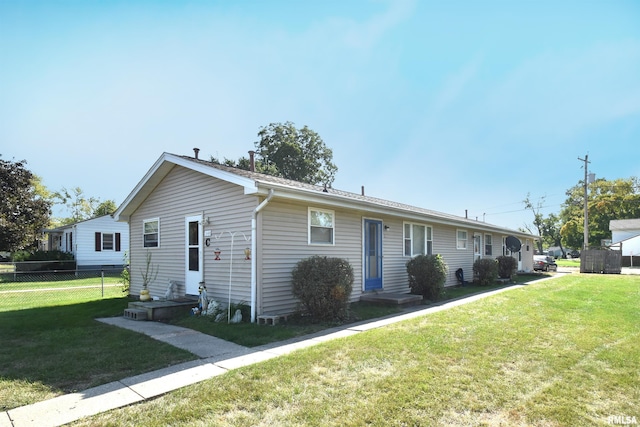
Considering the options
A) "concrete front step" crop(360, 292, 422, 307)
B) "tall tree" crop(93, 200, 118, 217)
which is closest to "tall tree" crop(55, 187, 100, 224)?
"tall tree" crop(93, 200, 118, 217)

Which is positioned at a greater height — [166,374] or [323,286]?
[323,286]

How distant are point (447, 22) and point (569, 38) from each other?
3810 mm

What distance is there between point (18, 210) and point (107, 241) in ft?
24.4

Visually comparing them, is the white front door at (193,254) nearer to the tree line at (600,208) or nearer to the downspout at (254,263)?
the downspout at (254,263)

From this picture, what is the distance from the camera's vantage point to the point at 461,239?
1583 centimetres

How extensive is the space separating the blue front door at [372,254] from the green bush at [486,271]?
6.25 metres

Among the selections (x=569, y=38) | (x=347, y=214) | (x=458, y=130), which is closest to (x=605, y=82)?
(x=569, y=38)

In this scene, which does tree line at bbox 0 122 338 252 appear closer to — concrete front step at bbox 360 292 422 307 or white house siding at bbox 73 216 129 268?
white house siding at bbox 73 216 129 268

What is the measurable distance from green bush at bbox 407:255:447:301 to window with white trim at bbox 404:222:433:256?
1110 mm

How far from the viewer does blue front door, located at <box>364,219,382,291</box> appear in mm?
10562

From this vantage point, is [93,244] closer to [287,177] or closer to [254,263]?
[287,177]

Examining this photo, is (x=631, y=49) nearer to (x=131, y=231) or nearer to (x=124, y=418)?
(x=124, y=418)

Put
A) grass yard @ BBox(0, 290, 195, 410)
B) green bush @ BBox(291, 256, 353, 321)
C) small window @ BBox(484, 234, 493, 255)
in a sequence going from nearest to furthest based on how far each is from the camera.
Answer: grass yard @ BBox(0, 290, 195, 410) < green bush @ BBox(291, 256, 353, 321) < small window @ BBox(484, 234, 493, 255)

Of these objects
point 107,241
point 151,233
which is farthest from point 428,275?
point 107,241
